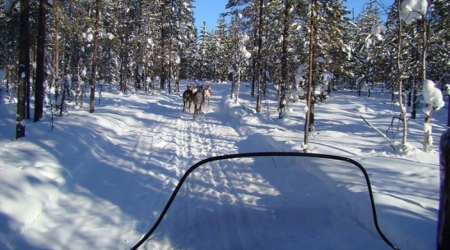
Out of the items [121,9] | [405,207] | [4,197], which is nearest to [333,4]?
[405,207]

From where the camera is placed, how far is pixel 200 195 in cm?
521

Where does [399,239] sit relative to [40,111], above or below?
below

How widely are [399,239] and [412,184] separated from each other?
2641 mm

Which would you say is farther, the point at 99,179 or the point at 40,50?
the point at 40,50

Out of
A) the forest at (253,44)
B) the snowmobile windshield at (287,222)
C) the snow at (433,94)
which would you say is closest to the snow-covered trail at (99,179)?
the snowmobile windshield at (287,222)

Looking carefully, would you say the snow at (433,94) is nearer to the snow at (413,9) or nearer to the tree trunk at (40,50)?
the snow at (413,9)

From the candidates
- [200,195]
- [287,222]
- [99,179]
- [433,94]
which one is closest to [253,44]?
[433,94]

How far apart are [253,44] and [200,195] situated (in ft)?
84.3

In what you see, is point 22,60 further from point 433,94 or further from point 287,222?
point 433,94

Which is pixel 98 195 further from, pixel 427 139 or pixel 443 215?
pixel 427 139

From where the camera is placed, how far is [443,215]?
1.43 m

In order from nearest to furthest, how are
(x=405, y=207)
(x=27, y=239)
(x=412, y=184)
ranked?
1. (x=27, y=239)
2. (x=405, y=207)
3. (x=412, y=184)

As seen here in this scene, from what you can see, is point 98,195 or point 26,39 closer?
point 98,195

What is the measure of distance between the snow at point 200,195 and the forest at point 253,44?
331 cm
